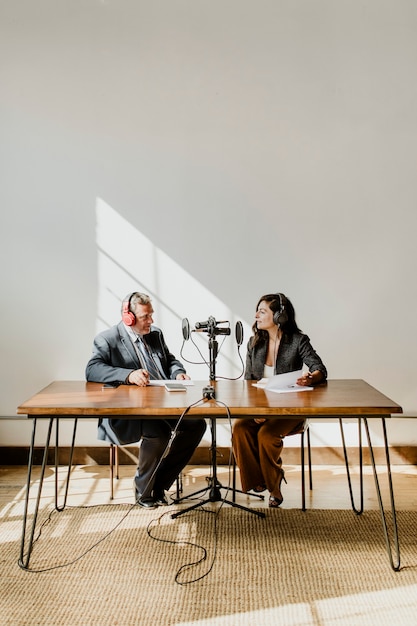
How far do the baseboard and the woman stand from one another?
0.77 m

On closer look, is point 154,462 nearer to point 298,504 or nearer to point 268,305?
point 298,504

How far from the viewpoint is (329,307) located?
4.39 m

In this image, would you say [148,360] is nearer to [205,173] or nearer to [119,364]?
[119,364]

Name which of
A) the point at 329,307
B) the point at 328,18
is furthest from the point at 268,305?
the point at 328,18

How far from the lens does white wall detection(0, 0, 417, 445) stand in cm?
439

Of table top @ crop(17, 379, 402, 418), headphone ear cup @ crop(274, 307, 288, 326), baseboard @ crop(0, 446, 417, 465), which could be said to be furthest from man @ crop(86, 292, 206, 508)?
baseboard @ crop(0, 446, 417, 465)

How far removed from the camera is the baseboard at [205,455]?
4.40 meters

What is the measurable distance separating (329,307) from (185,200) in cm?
123

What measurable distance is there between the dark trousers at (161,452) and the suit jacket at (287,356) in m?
0.45

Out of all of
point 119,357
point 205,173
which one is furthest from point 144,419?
point 205,173

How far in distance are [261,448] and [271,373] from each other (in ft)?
2.02

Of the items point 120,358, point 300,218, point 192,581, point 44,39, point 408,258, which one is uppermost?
point 44,39

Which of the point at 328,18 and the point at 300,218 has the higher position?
the point at 328,18

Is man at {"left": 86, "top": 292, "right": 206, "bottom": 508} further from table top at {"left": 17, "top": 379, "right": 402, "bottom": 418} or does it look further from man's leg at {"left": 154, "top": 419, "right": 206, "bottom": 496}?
table top at {"left": 17, "top": 379, "right": 402, "bottom": 418}
